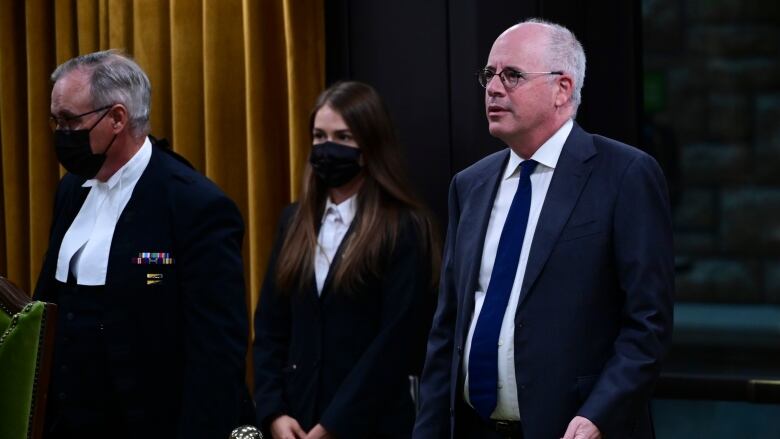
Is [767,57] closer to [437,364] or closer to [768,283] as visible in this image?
[768,283]

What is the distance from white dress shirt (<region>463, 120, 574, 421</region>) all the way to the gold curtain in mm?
1501

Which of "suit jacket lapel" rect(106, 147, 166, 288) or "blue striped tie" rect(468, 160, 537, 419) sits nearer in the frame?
"blue striped tie" rect(468, 160, 537, 419)

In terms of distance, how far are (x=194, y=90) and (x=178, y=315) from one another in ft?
4.79

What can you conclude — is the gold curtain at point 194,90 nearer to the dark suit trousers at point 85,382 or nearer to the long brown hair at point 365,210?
the long brown hair at point 365,210

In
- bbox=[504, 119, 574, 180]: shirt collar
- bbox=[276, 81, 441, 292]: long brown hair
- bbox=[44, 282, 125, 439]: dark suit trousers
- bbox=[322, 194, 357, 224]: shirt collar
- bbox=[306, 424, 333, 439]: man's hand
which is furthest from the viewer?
bbox=[322, 194, 357, 224]: shirt collar

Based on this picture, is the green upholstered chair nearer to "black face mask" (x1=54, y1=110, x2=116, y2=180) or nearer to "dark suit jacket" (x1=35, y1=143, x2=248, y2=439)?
"dark suit jacket" (x1=35, y1=143, x2=248, y2=439)

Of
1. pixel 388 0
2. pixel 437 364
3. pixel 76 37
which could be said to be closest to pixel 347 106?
pixel 388 0

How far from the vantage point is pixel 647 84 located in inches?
172

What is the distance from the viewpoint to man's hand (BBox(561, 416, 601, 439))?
2.44 metres

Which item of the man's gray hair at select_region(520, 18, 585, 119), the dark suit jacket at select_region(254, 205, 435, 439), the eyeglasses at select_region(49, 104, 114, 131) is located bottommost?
the dark suit jacket at select_region(254, 205, 435, 439)

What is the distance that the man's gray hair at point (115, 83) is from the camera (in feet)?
10.8

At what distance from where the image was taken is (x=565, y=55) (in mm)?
2781

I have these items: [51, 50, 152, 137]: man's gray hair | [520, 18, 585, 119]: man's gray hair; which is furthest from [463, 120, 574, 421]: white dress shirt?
[51, 50, 152, 137]: man's gray hair

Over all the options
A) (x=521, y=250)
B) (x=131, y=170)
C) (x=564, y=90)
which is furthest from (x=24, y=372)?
(x=564, y=90)
